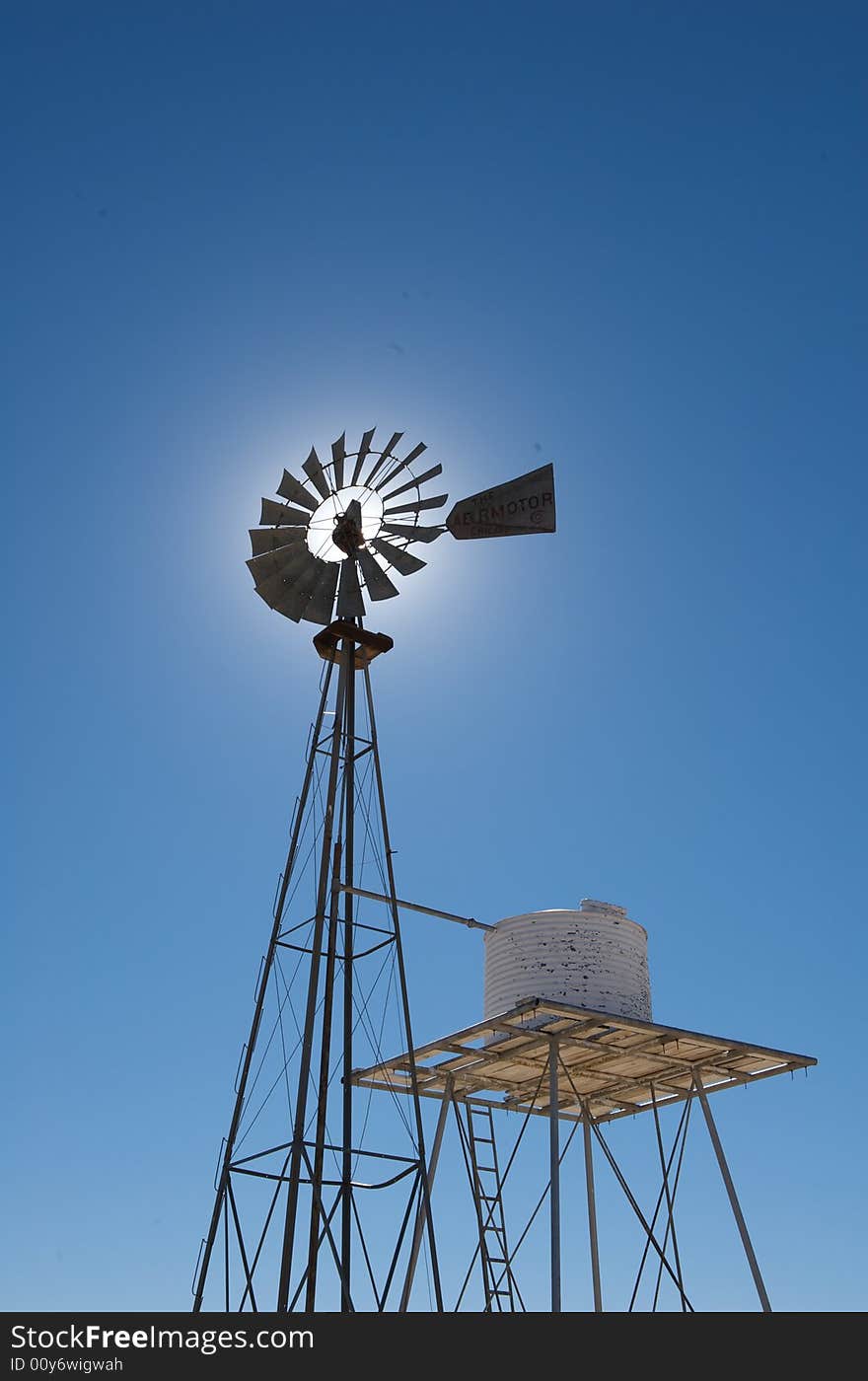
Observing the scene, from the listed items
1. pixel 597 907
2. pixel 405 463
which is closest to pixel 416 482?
pixel 405 463

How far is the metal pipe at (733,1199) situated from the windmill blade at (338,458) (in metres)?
11.4

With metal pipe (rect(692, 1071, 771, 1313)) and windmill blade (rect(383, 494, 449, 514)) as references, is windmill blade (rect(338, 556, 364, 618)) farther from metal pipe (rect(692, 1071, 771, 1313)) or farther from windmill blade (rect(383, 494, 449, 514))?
metal pipe (rect(692, 1071, 771, 1313))

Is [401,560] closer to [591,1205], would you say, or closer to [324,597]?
[324,597]

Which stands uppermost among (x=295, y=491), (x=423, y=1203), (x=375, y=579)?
(x=295, y=491)

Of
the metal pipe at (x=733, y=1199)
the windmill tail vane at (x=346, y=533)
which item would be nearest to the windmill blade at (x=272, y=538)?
the windmill tail vane at (x=346, y=533)

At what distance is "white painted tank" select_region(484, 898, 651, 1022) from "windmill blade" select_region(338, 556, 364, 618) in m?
5.62

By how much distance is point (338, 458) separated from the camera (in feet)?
70.6

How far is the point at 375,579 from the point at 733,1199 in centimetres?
1114

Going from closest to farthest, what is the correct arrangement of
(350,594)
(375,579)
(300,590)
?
(350,594), (300,590), (375,579)
